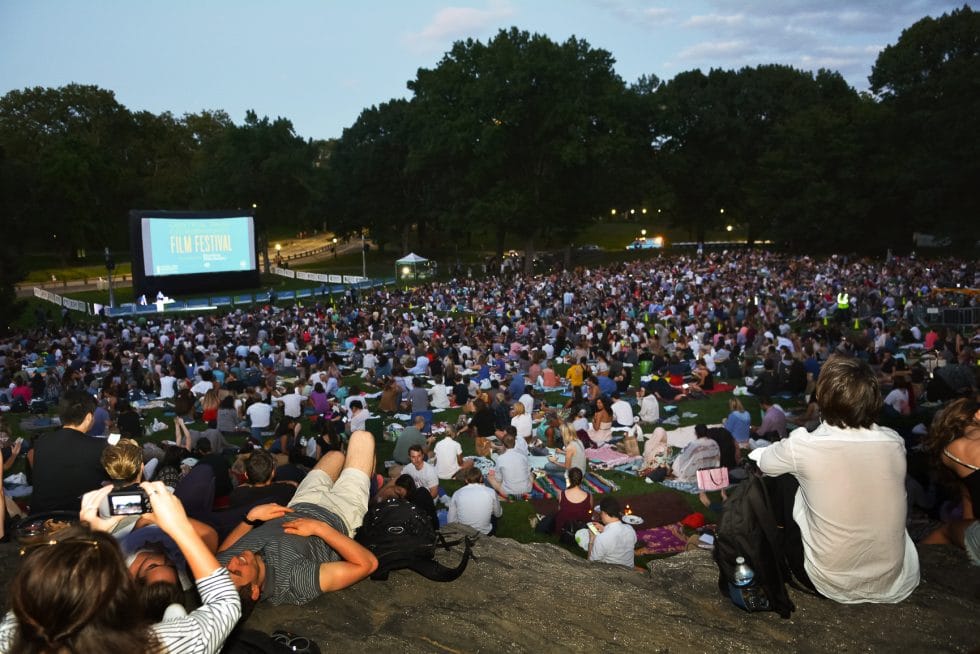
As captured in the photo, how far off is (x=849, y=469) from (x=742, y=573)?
782 millimetres

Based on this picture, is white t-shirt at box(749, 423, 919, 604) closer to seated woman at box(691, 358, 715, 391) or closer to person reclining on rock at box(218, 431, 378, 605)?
person reclining on rock at box(218, 431, 378, 605)

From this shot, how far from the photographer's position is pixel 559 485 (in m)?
9.59

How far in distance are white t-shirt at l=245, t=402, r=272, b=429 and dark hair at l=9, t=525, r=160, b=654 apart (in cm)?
1145

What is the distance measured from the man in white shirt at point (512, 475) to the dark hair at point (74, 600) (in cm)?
713

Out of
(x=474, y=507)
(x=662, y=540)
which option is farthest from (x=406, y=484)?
(x=662, y=540)

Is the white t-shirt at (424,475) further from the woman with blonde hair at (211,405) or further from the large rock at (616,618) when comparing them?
the woman with blonde hair at (211,405)

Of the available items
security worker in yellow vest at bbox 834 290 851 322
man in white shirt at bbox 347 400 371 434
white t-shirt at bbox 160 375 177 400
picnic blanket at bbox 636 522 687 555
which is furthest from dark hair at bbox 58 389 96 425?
security worker in yellow vest at bbox 834 290 851 322

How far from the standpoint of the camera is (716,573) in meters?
4.64

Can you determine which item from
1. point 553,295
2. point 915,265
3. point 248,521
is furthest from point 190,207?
point 248,521

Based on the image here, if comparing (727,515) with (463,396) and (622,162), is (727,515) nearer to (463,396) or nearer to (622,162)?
(463,396)

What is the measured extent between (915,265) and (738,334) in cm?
2071

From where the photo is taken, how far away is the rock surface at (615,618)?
368 centimetres

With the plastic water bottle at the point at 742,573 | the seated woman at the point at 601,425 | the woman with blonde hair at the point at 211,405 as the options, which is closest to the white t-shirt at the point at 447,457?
the seated woman at the point at 601,425

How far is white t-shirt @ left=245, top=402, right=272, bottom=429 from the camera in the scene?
13.0 metres
